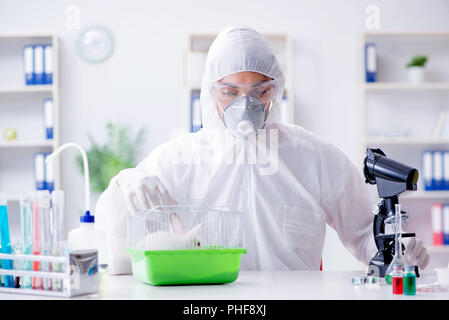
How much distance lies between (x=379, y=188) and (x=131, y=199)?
64cm

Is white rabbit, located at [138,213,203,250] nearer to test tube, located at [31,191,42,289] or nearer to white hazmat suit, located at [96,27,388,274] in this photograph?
test tube, located at [31,191,42,289]

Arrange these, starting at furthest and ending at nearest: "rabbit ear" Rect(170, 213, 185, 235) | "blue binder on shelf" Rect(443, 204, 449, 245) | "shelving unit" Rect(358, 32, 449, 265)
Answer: "shelving unit" Rect(358, 32, 449, 265) < "blue binder on shelf" Rect(443, 204, 449, 245) < "rabbit ear" Rect(170, 213, 185, 235)

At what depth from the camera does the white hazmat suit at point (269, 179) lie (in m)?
2.00

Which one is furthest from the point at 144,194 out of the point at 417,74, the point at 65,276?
the point at 417,74

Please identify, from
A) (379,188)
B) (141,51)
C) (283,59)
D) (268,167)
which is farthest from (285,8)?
(379,188)

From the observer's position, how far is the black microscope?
149 cm

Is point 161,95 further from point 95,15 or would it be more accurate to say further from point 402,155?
point 402,155

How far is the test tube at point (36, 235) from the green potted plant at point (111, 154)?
298 cm

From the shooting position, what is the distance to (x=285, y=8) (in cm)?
443

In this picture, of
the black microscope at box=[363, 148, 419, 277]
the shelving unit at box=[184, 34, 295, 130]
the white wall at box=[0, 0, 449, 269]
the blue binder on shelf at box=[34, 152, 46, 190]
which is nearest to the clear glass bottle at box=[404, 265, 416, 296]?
the black microscope at box=[363, 148, 419, 277]

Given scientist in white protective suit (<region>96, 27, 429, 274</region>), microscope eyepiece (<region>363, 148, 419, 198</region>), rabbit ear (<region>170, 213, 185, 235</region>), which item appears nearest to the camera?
rabbit ear (<region>170, 213, 185, 235</region>)

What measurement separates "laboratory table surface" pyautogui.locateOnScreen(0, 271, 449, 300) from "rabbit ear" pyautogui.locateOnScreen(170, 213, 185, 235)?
13 centimetres

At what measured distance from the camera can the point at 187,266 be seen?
131cm

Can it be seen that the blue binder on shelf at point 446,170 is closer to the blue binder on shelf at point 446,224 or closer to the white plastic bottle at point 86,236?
the blue binder on shelf at point 446,224
